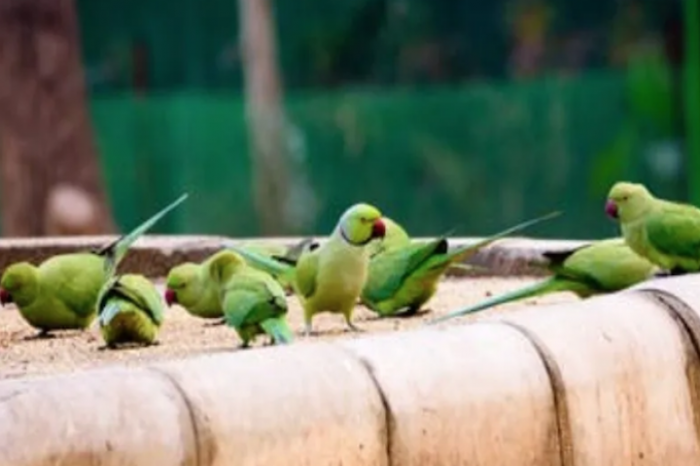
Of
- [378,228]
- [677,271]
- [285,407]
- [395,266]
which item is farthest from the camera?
[395,266]

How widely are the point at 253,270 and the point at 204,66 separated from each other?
9.69 metres

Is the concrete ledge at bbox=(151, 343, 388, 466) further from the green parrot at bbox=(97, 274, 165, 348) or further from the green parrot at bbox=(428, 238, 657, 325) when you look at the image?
the green parrot at bbox=(428, 238, 657, 325)

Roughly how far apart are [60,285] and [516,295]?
2.45ft

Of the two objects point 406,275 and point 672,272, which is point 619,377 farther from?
point 406,275

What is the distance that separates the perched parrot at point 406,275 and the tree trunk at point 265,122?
8.84 m

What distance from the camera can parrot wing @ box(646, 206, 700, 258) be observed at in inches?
136

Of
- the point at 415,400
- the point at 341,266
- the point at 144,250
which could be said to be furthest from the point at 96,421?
the point at 144,250

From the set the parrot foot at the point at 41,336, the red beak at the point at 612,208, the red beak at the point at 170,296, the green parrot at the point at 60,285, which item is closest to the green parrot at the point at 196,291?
the red beak at the point at 170,296

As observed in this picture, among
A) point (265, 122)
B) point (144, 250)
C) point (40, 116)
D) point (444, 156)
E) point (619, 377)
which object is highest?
point (619, 377)

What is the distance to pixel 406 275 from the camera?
3.54 m

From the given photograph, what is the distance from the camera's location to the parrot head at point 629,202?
139 inches

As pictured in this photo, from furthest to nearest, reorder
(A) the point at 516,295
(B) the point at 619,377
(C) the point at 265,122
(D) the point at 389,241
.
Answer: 1. (C) the point at 265,122
2. (D) the point at 389,241
3. (A) the point at 516,295
4. (B) the point at 619,377

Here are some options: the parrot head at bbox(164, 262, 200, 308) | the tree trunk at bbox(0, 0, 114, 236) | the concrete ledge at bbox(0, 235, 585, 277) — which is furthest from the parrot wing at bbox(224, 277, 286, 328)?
the tree trunk at bbox(0, 0, 114, 236)

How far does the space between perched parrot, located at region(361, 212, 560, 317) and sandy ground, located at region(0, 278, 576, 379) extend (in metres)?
0.03
